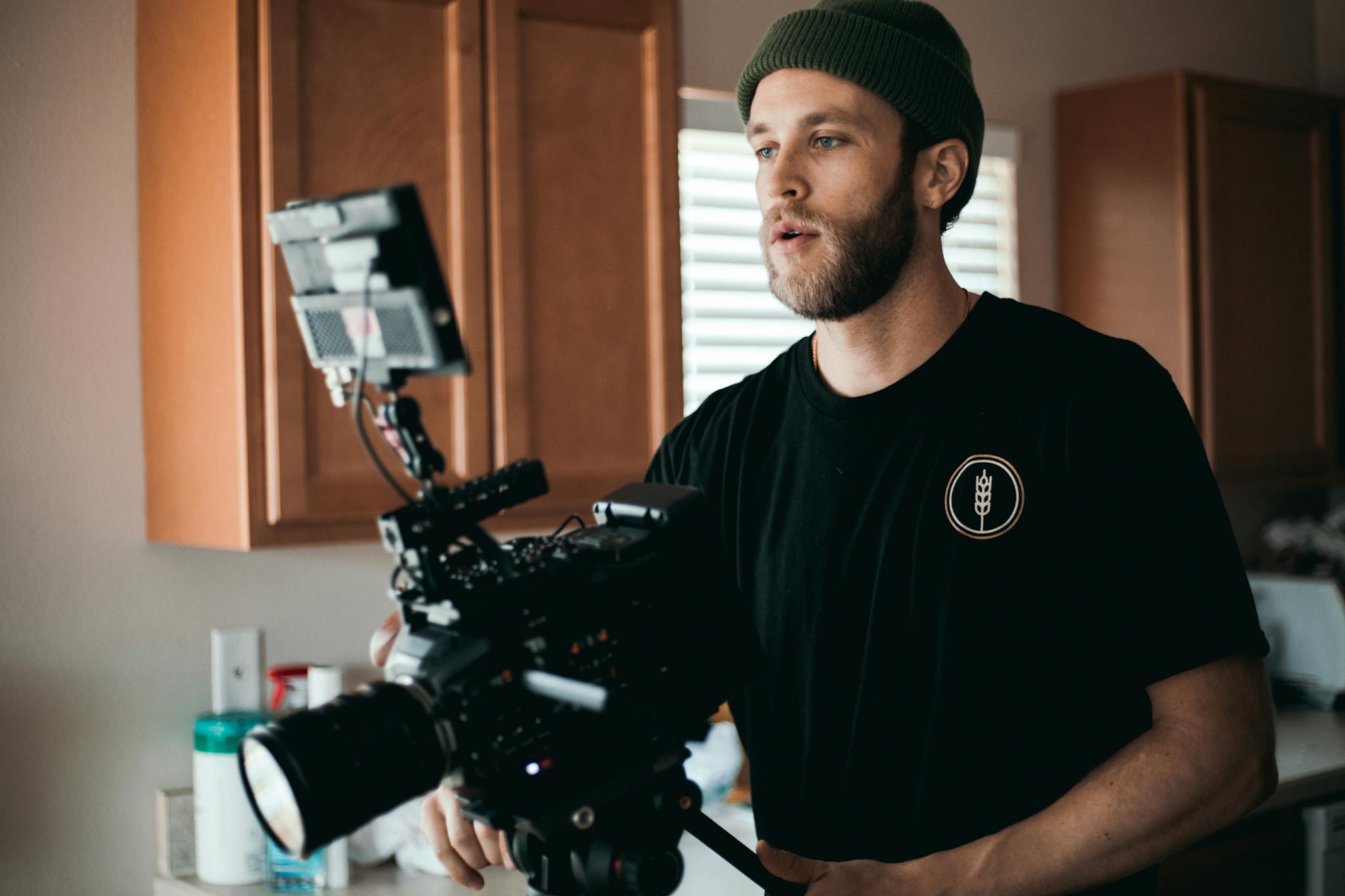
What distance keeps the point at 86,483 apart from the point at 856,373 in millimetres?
1249

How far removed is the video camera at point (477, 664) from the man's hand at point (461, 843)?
9 cm

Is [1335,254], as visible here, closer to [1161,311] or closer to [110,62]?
[1161,311]

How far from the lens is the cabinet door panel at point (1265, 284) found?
9.45 ft

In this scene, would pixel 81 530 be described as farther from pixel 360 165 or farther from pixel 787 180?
pixel 787 180

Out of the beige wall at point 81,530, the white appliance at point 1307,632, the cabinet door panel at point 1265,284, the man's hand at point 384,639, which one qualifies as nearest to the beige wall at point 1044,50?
the cabinet door panel at point 1265,284

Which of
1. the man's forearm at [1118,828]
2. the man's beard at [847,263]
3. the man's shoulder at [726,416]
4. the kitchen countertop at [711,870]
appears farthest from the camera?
the kitchen countertop at [711,870]

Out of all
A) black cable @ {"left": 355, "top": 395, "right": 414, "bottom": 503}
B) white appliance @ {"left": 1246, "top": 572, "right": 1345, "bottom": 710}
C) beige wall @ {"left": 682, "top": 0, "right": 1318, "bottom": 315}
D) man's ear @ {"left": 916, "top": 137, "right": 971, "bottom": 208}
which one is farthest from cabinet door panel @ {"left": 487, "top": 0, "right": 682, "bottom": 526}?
white appliance @ {"left": 1246, "top": 572, "right": 1345, "bottom": 710}

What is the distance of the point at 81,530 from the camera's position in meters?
1.95

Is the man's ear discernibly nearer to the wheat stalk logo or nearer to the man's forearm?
the wheat stalk logo

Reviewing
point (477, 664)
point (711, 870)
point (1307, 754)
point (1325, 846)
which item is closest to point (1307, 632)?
point (1307, 754)

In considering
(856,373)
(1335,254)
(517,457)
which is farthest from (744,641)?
(1335,254)

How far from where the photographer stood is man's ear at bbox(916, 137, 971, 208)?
4.45 ft

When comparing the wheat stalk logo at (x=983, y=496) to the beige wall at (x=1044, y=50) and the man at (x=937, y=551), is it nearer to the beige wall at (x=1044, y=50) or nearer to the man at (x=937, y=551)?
the man at (x=937, y=551)

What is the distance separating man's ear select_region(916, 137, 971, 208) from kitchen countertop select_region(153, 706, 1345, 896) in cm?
90
